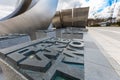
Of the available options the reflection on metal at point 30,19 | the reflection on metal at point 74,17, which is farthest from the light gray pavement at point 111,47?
the reflection on metal at point 74,17

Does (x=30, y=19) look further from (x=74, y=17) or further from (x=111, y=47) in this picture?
(x=74, y=17)

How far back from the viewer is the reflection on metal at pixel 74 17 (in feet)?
41.0

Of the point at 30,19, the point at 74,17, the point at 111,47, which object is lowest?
the point at 111,47

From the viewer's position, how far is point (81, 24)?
13594mm

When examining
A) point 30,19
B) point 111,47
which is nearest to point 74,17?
point 30,19

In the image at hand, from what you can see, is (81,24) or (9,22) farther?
(81,24)

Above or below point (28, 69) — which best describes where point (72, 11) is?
above

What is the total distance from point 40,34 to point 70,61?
513cm

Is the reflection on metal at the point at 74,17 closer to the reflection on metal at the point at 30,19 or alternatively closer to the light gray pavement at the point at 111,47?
the reflection on metal at the point at 30,19

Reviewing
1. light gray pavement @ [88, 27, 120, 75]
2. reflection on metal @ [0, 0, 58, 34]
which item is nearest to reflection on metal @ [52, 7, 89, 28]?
reflection on metal @ [0, 0, 58, 34]

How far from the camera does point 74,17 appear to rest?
13.3 m

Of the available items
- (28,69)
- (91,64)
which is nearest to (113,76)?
(91,64)

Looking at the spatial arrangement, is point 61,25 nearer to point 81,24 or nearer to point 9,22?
point 81,24

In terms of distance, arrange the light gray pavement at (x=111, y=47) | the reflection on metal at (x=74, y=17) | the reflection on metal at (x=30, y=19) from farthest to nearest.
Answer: the reflection on metal at (x=74, y=17), the reflection on metal at (x=30, y=19), the light gray pavement at (x=111, y=47)
